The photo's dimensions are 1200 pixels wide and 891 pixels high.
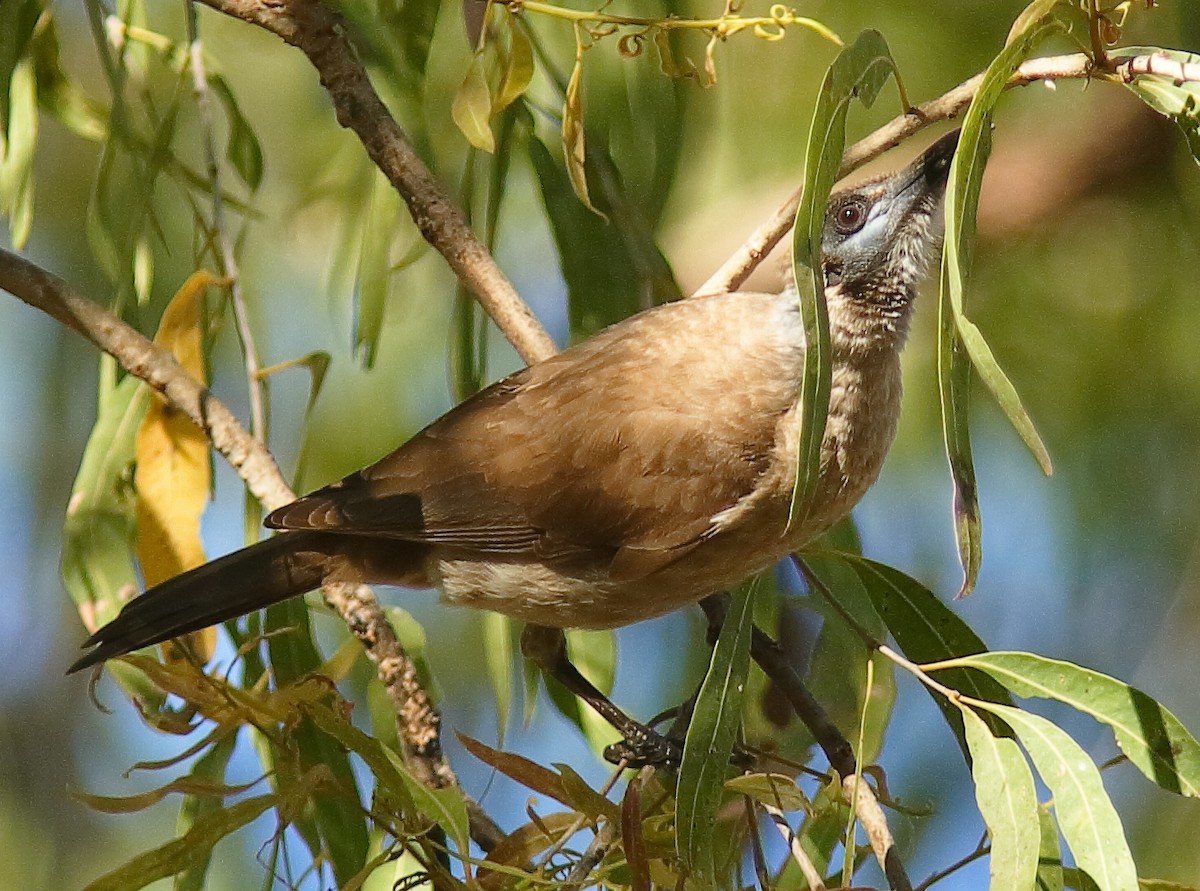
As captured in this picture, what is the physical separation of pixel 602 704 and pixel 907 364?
4.90 ft

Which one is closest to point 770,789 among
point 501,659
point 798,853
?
point 798,853

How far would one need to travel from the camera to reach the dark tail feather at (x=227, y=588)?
2113 millimetres

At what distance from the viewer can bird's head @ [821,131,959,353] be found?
2.26 m

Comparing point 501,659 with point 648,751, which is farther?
point 501,659

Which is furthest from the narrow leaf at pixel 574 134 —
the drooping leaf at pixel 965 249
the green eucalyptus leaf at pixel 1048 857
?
the green eucalyptus leaf at pixel 1048 857

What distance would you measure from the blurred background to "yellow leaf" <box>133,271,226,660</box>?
728 millimetres

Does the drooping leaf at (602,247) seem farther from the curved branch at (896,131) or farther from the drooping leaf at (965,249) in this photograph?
the drooping leaf at (965,249)

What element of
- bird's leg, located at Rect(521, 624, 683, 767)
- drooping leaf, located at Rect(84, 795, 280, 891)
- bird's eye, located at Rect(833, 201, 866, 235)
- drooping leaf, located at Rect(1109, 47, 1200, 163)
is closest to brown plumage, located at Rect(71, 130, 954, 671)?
bird's eye, located at Rect(833, 201, 866, 235)

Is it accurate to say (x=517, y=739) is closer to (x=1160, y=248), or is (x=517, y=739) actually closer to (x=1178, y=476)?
(x=1178, y=476)

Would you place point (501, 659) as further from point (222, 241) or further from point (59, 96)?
point (59, 96)

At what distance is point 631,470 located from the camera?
2.38m

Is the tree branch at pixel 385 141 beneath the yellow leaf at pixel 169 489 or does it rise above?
above

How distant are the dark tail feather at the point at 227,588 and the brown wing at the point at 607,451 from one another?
0.09 m

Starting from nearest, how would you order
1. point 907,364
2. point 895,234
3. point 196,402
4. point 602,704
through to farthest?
1. point 196,402
2. point 895,234
3. point 602,704
4. point 907,364
